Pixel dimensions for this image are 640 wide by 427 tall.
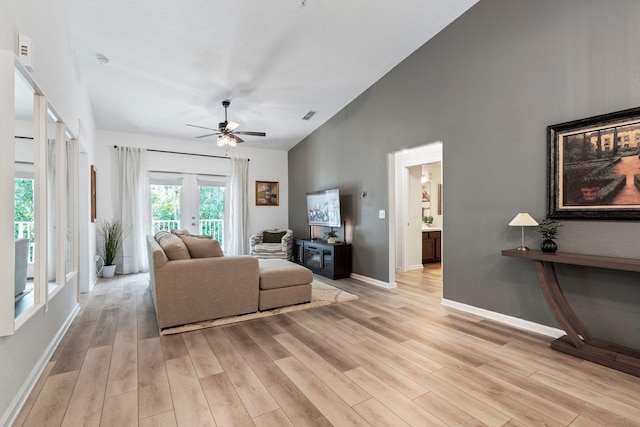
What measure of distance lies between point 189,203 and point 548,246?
20.3 feet

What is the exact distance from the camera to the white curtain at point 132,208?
5.76 m

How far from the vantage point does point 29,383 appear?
1929 mm

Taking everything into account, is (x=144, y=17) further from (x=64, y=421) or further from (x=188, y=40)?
(x=64, y=421)

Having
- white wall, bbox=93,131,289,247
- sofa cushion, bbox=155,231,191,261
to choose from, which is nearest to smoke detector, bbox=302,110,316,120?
white wall, bbox=93,131,289,247

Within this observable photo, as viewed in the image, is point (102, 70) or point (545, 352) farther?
point (102, 70)

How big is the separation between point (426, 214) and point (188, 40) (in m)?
6.05

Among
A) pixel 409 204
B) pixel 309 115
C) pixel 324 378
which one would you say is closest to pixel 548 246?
pixel 324 378

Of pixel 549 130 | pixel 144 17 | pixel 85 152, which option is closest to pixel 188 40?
pixel 144 17

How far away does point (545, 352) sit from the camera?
2.45 m

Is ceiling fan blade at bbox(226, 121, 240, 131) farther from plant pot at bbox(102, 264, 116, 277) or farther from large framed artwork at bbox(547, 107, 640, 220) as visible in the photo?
large framed artwork at bbox(547, 107, 640, 220)

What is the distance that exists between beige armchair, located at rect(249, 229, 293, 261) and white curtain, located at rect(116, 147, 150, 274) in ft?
6.94

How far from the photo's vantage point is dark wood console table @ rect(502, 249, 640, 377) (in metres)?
2.15

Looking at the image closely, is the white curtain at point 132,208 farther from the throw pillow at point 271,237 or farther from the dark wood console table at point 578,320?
the dark wood console table at point 578,320

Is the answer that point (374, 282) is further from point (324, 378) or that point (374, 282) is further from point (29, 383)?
point (29, 383)
